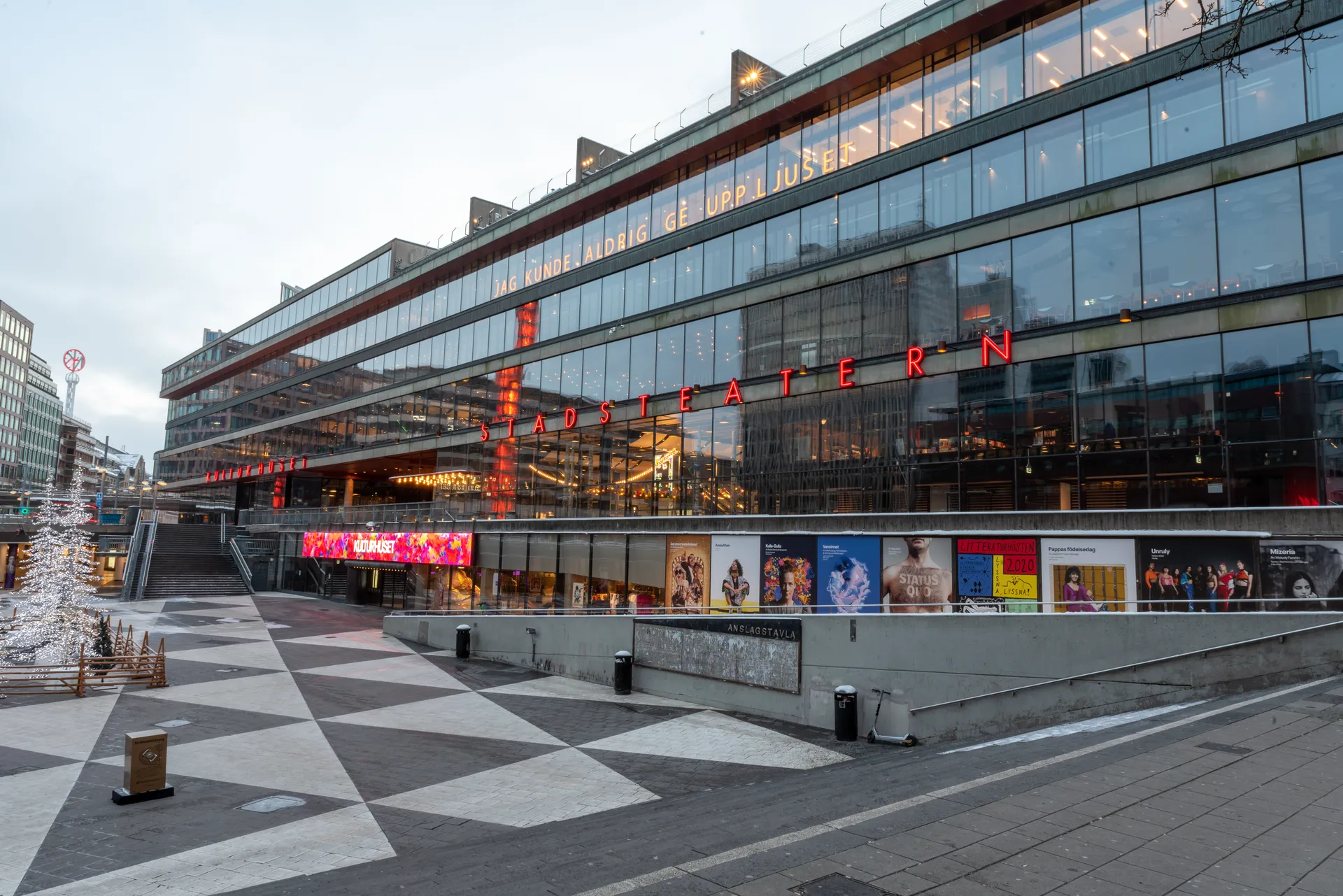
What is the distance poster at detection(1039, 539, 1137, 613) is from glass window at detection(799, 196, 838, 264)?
1187 centimetres

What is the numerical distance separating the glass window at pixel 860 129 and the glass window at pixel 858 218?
1.18 meters

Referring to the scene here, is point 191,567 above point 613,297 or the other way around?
the other way around

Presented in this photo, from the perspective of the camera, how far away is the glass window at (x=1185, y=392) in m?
18.7

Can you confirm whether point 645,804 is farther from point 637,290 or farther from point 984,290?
point 637,290

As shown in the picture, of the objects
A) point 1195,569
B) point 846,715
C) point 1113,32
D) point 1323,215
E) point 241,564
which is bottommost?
point 846,715

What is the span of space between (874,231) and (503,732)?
1815 cm

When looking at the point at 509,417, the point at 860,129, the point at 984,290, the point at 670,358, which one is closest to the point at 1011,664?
the point at 984,290

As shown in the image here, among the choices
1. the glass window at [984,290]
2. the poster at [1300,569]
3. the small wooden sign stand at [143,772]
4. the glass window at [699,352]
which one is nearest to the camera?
the small wooden sign stand at [143,772]

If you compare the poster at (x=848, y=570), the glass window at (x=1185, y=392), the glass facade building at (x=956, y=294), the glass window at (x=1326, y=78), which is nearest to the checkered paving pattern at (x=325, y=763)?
the poster at (x=848, y=570)

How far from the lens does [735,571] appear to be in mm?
26359

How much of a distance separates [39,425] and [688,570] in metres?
175

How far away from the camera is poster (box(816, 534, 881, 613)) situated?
22906 mm

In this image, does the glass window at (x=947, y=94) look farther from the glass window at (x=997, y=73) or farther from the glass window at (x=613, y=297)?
the glass window at (x=613, y=297)

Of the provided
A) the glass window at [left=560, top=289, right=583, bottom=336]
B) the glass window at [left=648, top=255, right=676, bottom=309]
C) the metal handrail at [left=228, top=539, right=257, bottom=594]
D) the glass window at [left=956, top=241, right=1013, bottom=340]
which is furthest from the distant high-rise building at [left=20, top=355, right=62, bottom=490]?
the glass window at [left=956, top=241, right=1013, bottom=340]
